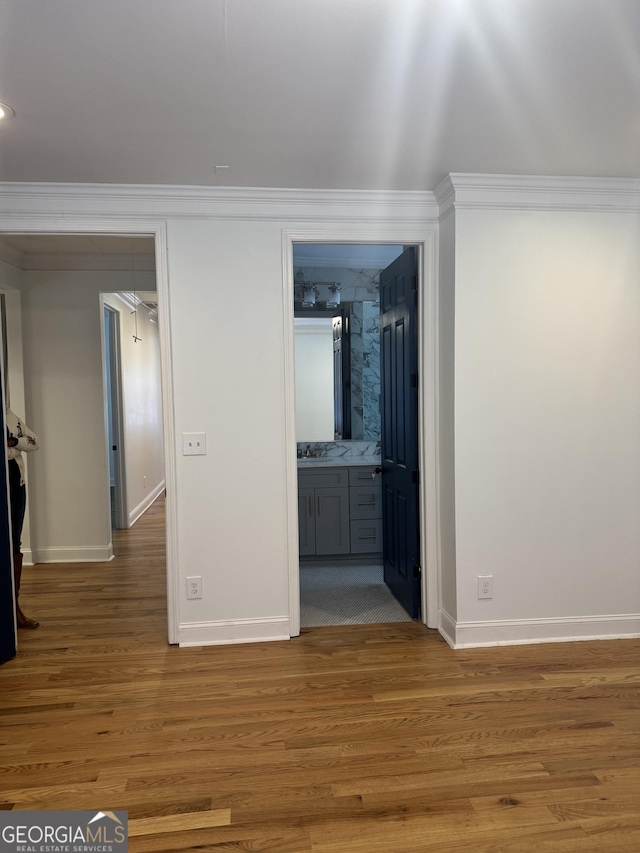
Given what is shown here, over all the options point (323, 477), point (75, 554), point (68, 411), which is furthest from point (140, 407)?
point (323, 477)

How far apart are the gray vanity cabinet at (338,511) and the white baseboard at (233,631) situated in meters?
1.33

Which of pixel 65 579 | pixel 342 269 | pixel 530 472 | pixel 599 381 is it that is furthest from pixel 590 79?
pixel 65 579

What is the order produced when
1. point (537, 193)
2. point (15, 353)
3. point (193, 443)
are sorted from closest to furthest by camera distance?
point (537, 193), point (193, 443), point (15, 353)

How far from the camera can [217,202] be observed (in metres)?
3.16

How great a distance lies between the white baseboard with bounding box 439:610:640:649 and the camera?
3.19m

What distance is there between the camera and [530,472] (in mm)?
3207

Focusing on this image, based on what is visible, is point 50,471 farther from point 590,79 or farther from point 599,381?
point 590,79

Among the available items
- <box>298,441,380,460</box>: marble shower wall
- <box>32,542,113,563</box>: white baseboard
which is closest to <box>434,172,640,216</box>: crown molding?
<box>298,441,380,460</box>: marble shower wall

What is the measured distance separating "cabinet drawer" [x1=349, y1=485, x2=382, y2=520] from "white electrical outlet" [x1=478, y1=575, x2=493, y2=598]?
154 cm

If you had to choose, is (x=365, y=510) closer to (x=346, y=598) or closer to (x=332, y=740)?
(x=346, y=598)

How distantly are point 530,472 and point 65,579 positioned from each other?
11.6 feet

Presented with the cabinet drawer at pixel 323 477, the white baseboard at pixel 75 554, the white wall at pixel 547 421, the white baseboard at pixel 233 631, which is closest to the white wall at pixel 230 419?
the white baseboard at pixel 233 631

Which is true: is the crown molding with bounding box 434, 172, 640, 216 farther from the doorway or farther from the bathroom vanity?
the bathroom vanity

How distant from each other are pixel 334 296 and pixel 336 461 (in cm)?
148
